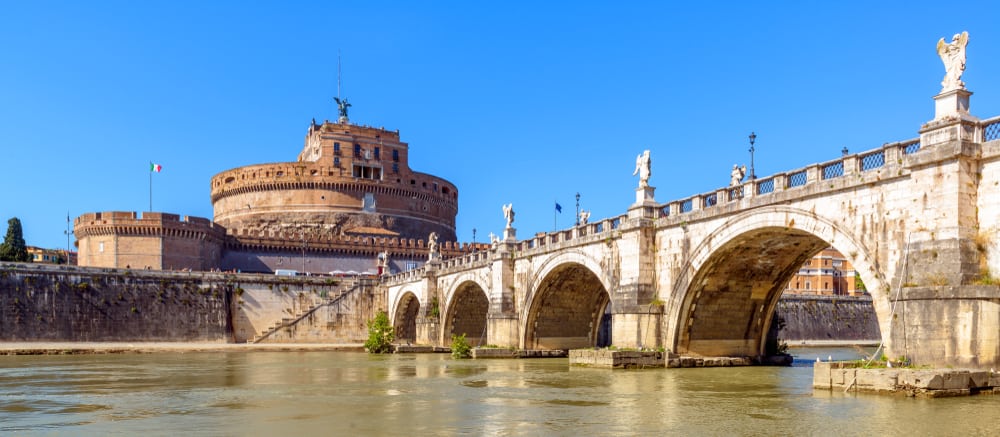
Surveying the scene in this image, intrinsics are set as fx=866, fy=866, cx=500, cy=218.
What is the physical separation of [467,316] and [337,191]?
3929 cm

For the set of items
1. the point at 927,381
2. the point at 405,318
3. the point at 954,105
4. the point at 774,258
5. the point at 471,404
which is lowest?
the point at 405,318

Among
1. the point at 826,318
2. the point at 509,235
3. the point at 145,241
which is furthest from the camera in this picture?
the point at 145,241

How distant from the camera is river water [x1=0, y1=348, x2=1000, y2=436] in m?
15.5

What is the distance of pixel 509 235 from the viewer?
4359cm

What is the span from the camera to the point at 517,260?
1674 inches

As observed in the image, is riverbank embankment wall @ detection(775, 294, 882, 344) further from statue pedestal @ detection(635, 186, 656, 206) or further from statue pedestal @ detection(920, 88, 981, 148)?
statue pedestal @ detection(920, 88, 981, 148)

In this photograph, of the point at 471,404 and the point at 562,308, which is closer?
the point at 471,404

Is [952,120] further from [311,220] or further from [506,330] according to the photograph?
[311,220]

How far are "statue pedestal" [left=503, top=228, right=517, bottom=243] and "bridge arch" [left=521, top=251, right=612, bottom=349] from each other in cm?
332

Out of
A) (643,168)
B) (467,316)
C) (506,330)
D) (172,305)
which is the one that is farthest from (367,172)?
(643,168)

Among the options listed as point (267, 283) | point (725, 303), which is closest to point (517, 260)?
point (725, 303)

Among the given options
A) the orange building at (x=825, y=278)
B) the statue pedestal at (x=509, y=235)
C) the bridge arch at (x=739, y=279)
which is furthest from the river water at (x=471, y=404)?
the orange building at (x=825, y=278)

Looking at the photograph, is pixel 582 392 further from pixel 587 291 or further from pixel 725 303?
pixel 587 291

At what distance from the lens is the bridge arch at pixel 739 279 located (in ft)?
83.9
